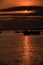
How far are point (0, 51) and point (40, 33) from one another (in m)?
3.74

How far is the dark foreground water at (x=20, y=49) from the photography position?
737 cm

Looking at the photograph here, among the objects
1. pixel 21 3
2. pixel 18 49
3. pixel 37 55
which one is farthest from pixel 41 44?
pixel 21 3

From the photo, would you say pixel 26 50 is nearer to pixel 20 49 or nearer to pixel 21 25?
pixel 20 49

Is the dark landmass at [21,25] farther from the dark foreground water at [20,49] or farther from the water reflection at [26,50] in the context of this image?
the water reflection at [26,50]

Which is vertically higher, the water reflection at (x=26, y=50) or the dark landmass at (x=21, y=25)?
the water reflection at (x=26, y=50)

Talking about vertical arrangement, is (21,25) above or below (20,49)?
below

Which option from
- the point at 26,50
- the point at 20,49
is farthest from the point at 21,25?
the point at 26,50

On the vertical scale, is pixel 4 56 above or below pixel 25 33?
above

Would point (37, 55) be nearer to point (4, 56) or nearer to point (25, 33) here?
point (4, 56)

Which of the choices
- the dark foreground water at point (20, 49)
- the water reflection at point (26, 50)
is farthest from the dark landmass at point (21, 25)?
the water reflection at point (26, 50)

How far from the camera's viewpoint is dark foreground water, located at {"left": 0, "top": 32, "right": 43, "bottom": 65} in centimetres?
737

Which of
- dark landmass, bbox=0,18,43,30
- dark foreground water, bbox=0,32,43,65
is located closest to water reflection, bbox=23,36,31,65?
dark foreground water, bbox=0,32,43,65

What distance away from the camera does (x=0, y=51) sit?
854cm

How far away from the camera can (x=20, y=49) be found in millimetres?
8844
